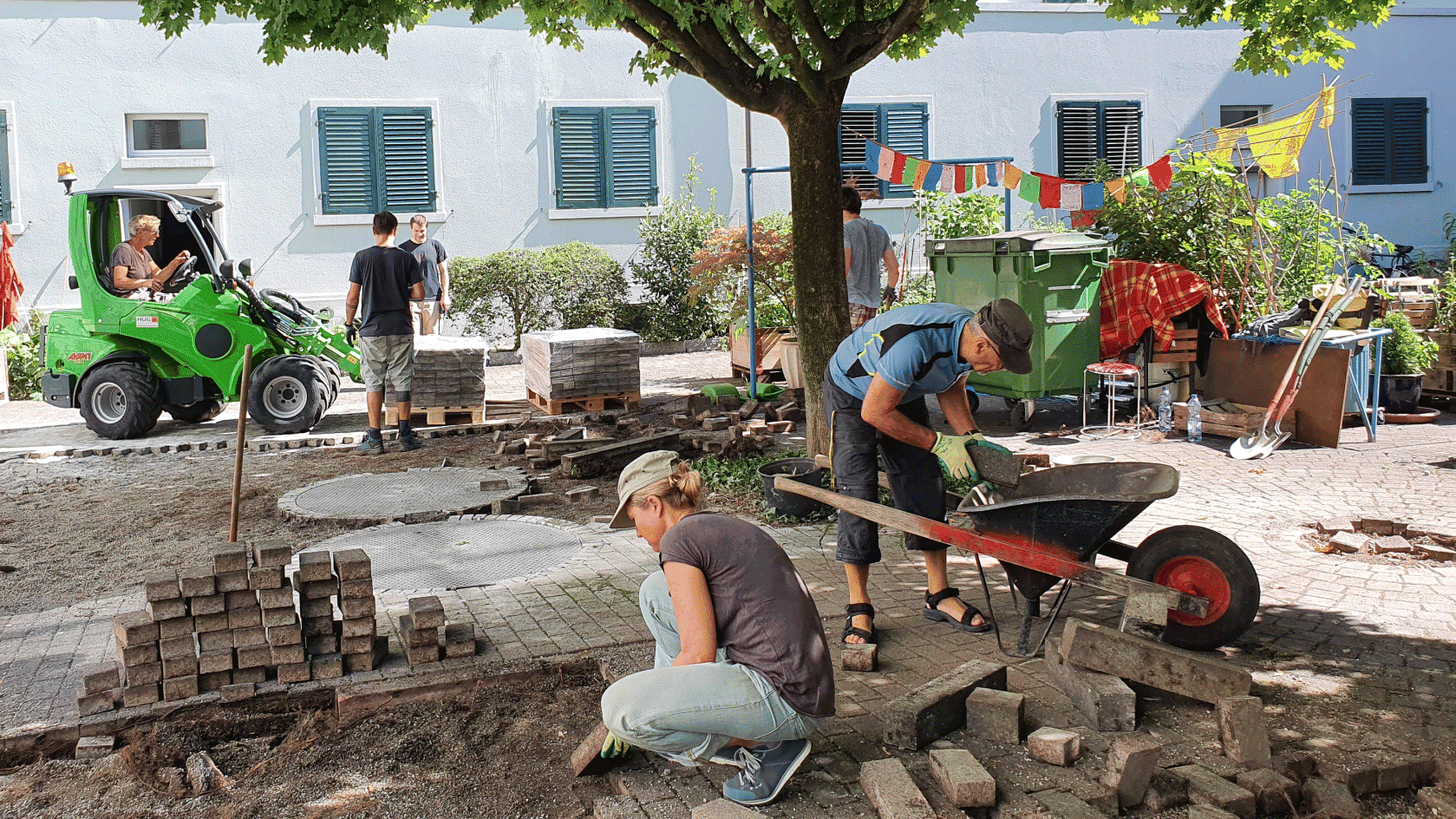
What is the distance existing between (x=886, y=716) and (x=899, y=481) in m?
1.53

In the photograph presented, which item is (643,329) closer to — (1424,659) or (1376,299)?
(1376,299)

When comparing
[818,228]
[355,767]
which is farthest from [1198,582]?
[818,228]

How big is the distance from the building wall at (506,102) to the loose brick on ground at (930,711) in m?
14.3

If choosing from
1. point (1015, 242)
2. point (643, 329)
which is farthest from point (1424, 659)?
point (643, 329)

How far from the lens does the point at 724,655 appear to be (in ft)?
12.5

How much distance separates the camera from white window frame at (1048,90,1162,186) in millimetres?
19328

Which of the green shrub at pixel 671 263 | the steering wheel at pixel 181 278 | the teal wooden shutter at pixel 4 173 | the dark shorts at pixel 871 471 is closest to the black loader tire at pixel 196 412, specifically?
the steering wheel at pixel 181 278

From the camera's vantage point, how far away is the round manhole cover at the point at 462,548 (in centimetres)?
648

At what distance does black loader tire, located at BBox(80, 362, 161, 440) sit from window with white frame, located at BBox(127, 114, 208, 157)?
20.6ft

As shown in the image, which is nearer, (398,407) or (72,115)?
(398,407)

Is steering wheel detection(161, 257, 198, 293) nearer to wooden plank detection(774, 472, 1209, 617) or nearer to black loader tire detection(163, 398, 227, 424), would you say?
black loader tire detection(163, 398, 227, 424)

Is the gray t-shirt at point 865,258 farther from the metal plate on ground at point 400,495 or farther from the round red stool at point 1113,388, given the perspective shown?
the metal plate on ground at point 400,495

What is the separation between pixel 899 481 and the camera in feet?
18.0

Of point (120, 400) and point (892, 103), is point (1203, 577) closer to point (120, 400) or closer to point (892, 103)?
point (120, 400)
